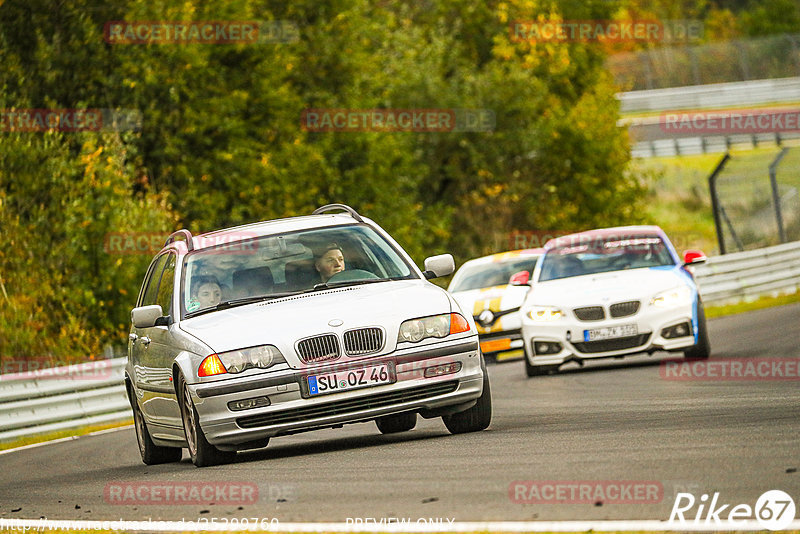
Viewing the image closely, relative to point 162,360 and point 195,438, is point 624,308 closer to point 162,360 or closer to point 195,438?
point 162,360

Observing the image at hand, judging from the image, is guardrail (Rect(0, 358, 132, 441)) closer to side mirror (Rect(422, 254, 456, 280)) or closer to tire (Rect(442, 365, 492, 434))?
side mirror (Rect(422, 254, 456, 280))

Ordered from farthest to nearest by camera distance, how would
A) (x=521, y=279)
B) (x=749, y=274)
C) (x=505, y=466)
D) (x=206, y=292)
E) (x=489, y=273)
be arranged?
(x=749, y=274) → (x=489, y=273) → (x=521, y=279) → (x=206, y=292) → (x=505, y=466)

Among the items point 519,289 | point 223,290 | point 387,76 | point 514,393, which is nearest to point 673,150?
point 387,76

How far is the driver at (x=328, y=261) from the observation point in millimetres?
10184

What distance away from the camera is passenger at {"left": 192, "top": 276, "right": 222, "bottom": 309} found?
1006 centimetres

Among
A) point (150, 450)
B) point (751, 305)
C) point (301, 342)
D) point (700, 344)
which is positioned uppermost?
point (301, 342)

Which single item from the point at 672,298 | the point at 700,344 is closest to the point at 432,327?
the point at 672,298

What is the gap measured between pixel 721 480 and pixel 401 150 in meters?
34.2

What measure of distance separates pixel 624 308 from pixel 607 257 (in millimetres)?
1473

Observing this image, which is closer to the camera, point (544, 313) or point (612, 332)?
point (612, 332)

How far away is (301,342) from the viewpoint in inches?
360

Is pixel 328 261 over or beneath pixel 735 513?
over

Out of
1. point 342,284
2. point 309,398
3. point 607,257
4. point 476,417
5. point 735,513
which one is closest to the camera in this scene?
point 735,513

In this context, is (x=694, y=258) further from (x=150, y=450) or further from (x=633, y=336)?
(x=150, y=450)
